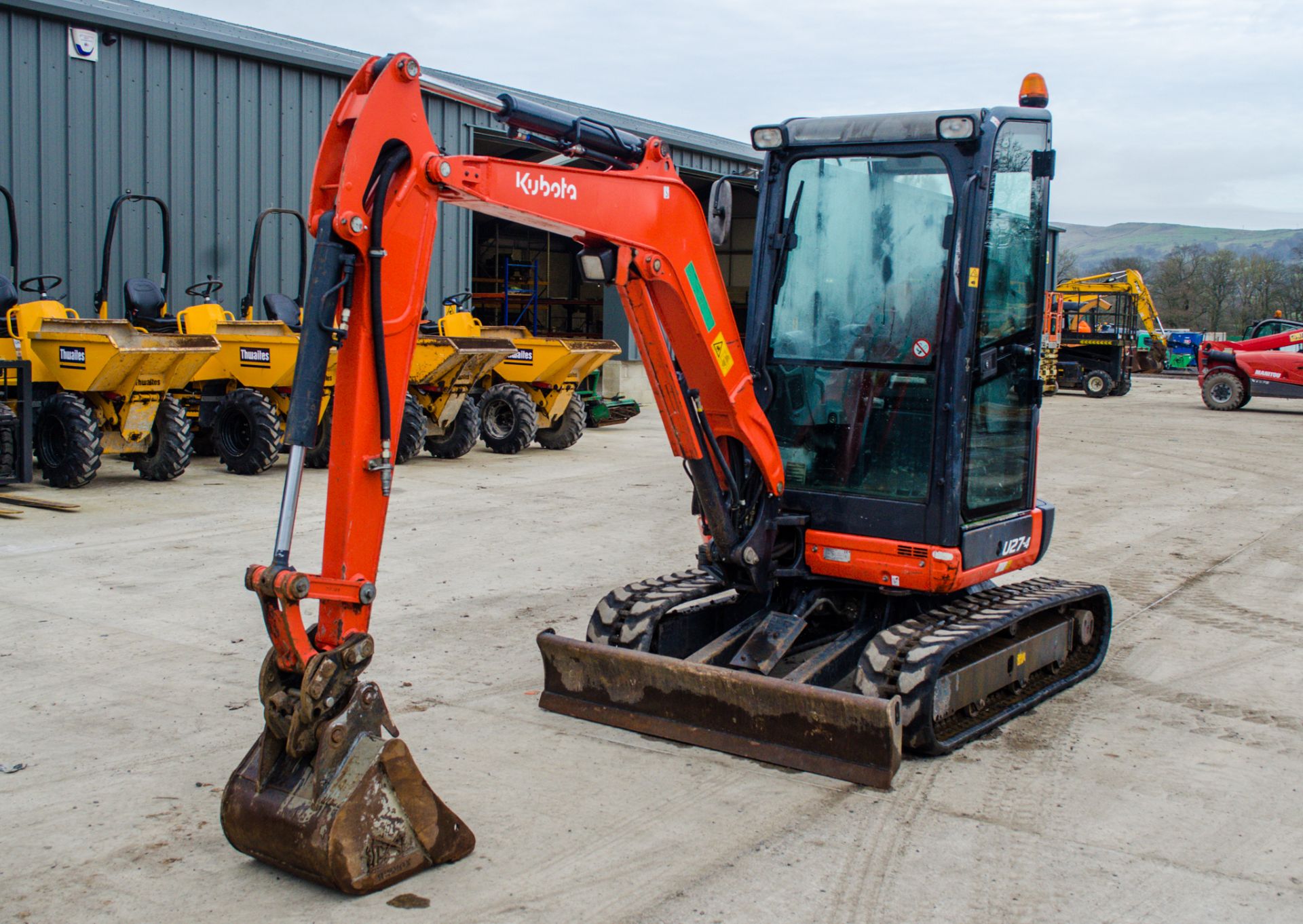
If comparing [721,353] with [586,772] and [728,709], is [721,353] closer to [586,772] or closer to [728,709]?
[728,709]

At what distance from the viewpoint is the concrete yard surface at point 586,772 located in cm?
402

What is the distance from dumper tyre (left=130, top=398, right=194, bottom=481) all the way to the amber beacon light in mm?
9201

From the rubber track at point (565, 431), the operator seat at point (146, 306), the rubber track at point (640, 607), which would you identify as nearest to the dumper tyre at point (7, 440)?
the operator seat at point (146, 306)

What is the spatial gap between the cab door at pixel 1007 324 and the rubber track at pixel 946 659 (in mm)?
433

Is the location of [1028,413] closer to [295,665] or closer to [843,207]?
[843,207]

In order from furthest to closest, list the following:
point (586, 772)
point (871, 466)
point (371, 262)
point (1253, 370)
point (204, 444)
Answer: point (1253, 370)
point (204, 444)
point (871, 466)
point (586, 772)
point (371, 262)

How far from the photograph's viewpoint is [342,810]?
12.8ft

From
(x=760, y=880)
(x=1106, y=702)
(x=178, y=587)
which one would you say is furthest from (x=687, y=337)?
(x=178, y=587)

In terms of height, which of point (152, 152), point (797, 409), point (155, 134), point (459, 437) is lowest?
point (459, 437)

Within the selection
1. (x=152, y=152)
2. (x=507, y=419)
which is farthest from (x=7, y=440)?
(x=507, y=419)

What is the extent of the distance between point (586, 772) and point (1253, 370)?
24.3 metres

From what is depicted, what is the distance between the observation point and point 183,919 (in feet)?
12.4

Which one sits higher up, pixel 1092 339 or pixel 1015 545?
pixel 1092 339

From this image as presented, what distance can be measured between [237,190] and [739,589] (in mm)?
12657
